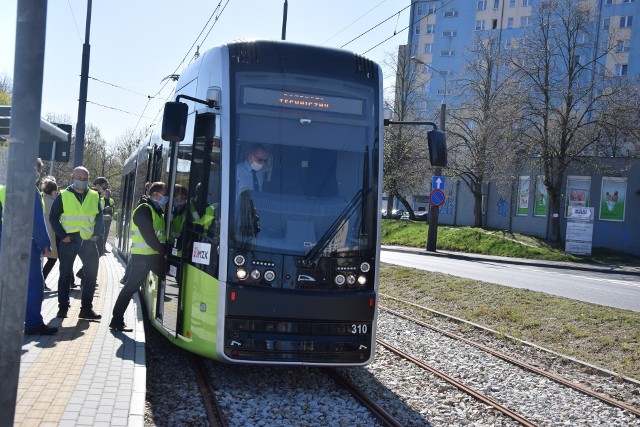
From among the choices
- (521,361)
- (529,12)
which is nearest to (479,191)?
(529,12)

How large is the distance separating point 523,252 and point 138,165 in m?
26.5

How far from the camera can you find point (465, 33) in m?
77.8

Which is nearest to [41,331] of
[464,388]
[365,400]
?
[365,400]

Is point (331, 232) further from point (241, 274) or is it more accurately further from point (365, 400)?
point (365, 400)

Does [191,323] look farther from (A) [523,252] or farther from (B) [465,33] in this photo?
(B) [465,33]

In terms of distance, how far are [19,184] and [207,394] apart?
3755 millimetres

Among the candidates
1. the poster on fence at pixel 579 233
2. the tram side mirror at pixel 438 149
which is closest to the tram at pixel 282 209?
the tram side mirror at pixel 438 149

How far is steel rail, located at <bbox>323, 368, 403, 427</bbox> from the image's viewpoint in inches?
271

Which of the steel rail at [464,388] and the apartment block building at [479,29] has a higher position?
the apartment block building at [479,29]

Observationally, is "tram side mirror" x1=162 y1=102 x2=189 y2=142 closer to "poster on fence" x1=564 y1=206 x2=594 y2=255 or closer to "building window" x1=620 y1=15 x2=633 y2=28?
"poster on fence" x1=564 y1=206 x2=594 y2=255

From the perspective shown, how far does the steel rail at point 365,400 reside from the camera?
689 centimetres

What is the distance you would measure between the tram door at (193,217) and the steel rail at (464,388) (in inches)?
121

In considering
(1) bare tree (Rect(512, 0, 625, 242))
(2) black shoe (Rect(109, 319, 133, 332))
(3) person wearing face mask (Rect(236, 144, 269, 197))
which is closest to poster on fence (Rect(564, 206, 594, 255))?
(1) bare tree (Rect(512, 0, 625, 242))

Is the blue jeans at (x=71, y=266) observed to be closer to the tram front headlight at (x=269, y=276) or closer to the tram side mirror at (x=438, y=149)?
the tram front headlight at (x=269, y=276)
